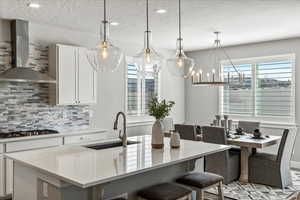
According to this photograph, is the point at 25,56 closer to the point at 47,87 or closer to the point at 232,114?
the point at 47,87

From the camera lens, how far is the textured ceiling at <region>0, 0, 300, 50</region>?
3697mm

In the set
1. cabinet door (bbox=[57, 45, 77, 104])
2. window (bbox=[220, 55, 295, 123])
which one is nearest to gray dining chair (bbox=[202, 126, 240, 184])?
window (bbox=[220, 55, 295, 123])

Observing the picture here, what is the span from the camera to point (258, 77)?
21.6 feet

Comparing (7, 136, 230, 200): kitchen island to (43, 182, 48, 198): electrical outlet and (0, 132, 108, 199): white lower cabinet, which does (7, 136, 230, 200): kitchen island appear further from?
(0, 132, 108, 199): white lower cabinet

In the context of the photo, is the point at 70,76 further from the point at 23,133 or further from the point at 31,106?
the point at 23,133

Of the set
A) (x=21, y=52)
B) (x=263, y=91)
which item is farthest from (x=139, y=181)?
(x=263, y=91)

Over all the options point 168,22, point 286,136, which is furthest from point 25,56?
point 286,136

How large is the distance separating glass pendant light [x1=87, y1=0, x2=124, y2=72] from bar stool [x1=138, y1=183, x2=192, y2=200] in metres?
1.32

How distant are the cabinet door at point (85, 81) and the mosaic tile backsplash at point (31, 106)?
1.23 feet

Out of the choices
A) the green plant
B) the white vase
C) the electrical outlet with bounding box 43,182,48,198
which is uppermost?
the green plant

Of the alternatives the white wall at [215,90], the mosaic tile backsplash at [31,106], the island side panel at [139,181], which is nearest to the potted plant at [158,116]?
the island side panel at [139,181]

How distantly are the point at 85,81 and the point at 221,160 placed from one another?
2759 mm

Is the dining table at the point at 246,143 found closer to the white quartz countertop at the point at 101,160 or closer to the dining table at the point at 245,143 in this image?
the dining table at the point at 245,143

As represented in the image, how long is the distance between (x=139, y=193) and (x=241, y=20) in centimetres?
323
